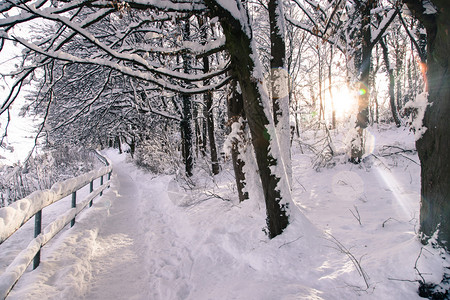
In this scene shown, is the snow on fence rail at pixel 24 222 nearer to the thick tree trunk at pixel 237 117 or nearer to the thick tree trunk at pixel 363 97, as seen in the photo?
the thick tree trunk at pixel 237 117

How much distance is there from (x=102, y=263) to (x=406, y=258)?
4024mm

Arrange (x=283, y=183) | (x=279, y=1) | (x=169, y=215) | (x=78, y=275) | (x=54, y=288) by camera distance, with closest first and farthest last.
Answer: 1. (x=54, y=288)
2. (x=78, y=275)
3. (x=283, y=183)
4. (x=279, y=1)
5. (x=169, y=215)

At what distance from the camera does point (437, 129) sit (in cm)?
200

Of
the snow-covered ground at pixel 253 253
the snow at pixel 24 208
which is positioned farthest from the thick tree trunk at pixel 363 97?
the snow at pixel 24 208

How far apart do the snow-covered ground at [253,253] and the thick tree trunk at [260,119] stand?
1.03 ft

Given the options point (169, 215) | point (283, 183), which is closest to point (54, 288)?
point (283, 183)

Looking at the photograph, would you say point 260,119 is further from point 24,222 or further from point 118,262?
point 118,262

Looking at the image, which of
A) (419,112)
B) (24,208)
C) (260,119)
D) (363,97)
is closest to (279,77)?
(260,119)

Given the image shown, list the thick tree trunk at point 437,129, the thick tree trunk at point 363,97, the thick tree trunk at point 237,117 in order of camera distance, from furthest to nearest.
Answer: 1. the thick tree trunk at point 363,97
2. the thick tree trunk at point 237,117
3. the thick tree trunk at point 437,129

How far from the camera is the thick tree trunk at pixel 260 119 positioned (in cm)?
307

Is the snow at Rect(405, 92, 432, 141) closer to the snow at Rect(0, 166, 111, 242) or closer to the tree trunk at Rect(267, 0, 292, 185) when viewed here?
the tree trunk at Rect(267, 0, 292, 185)

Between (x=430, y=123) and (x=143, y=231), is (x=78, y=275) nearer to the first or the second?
(x=143, y=231)

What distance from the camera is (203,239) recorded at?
4273 millimetres

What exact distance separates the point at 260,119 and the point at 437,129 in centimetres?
182
